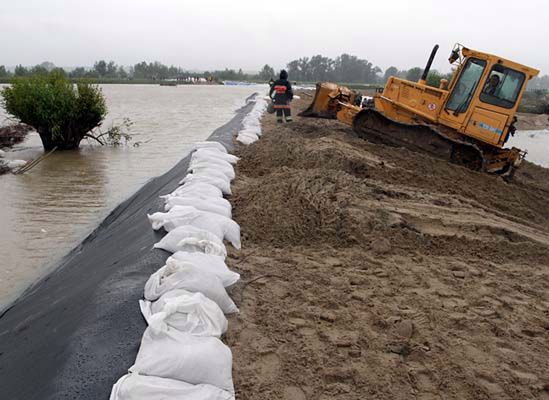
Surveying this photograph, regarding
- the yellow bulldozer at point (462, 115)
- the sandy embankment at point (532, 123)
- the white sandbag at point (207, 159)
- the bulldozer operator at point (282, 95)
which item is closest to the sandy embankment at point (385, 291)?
the white sandbag at point (207, 159)

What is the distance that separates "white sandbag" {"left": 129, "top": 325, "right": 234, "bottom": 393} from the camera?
184cm

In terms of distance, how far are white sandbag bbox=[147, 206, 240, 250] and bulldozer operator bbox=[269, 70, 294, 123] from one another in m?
7.87

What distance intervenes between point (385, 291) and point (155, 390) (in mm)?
2005

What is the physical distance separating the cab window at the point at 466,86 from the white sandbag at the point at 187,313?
23.1 ft

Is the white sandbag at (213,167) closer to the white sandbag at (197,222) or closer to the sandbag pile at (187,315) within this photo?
the sandbag pile at (187,315)

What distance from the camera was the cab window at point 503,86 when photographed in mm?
7457

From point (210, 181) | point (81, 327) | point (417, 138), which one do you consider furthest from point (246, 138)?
point (81, 327)

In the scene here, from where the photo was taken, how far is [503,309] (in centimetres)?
309

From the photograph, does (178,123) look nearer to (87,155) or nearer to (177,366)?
(87,155)

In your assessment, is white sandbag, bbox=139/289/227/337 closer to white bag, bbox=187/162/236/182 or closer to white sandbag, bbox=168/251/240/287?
white sandbag, bbox=168/251/240/287

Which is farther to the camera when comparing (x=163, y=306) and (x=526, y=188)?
(x=526, y=188)

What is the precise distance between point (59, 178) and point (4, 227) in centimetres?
318

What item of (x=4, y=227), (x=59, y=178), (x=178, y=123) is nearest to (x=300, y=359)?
(x=4, y=227)

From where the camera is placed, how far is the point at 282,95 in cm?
1172
